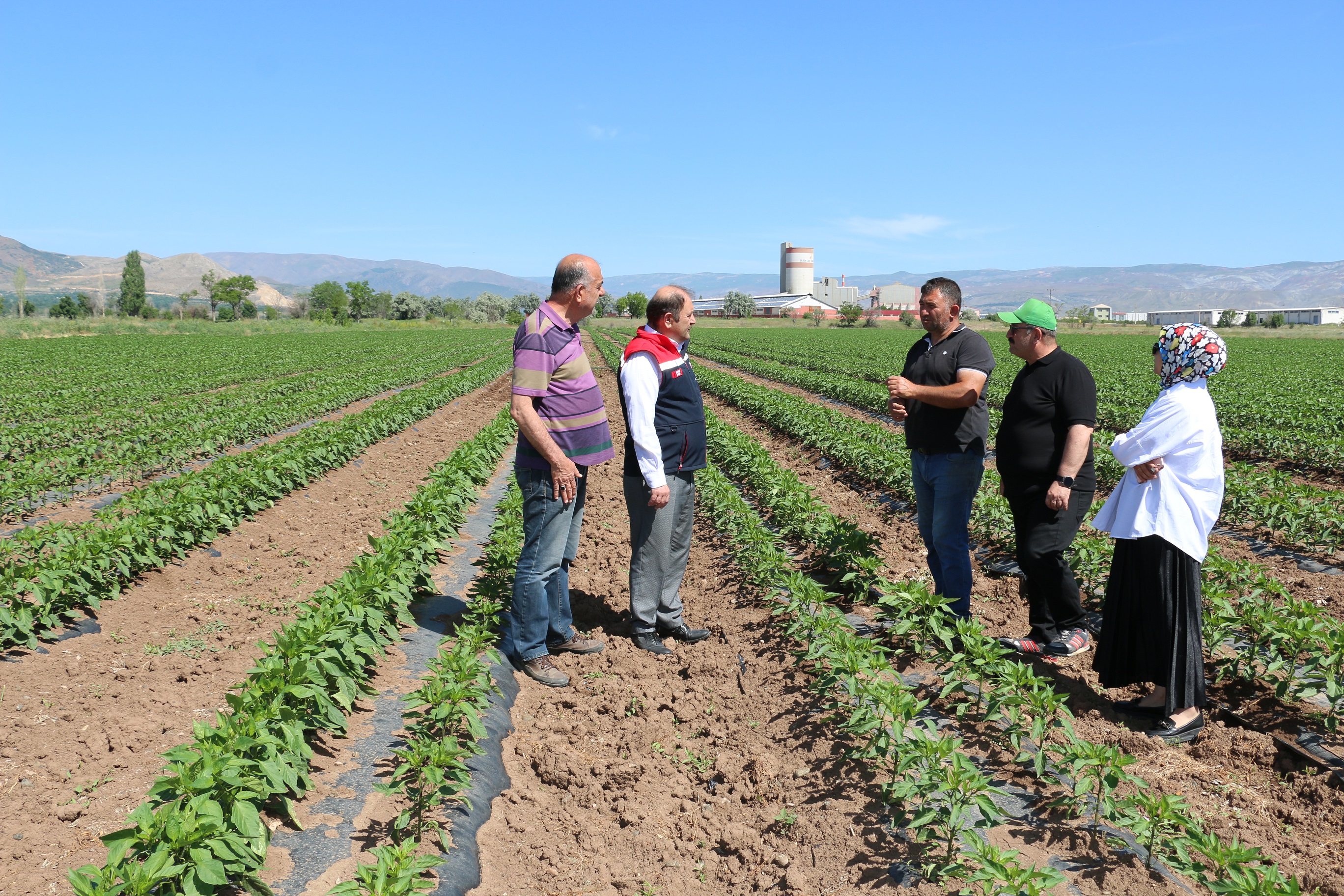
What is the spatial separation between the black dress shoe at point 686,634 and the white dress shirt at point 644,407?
4.03 ft

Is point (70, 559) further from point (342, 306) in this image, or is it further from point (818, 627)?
point (342, 306)

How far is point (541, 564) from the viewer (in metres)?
4.60

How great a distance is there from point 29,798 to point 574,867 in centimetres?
226

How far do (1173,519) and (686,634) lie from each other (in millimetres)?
2980

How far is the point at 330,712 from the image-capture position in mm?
3697

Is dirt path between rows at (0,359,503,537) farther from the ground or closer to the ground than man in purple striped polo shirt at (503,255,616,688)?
closer to the ground

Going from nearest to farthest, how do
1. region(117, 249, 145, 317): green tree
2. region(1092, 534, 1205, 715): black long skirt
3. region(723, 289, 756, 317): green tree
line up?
region(1092, 534, 1205, 715): black long skirt → region(117, 249, 145, 317): green tree → region(723, 289, 756, 317): green tree

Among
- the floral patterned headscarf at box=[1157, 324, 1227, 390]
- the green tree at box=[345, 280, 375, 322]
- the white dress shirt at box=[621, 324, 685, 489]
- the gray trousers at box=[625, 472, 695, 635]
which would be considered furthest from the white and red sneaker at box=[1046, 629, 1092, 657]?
the green tree at box=[345, 280, 375, 322]

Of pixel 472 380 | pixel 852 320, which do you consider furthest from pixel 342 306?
pixel 472 380

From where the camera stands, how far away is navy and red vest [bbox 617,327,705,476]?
4.74m

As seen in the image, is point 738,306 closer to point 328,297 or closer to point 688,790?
point 328,297

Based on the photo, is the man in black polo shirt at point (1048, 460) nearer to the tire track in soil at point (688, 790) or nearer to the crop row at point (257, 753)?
the tire track in soil at point (688, 790)

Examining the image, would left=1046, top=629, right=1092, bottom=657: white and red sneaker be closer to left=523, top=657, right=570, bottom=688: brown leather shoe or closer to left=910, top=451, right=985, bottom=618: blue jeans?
left=910, top=451, right=985, bottom=618: blue jeans

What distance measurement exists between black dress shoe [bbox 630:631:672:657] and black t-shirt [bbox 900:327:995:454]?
212 cm
